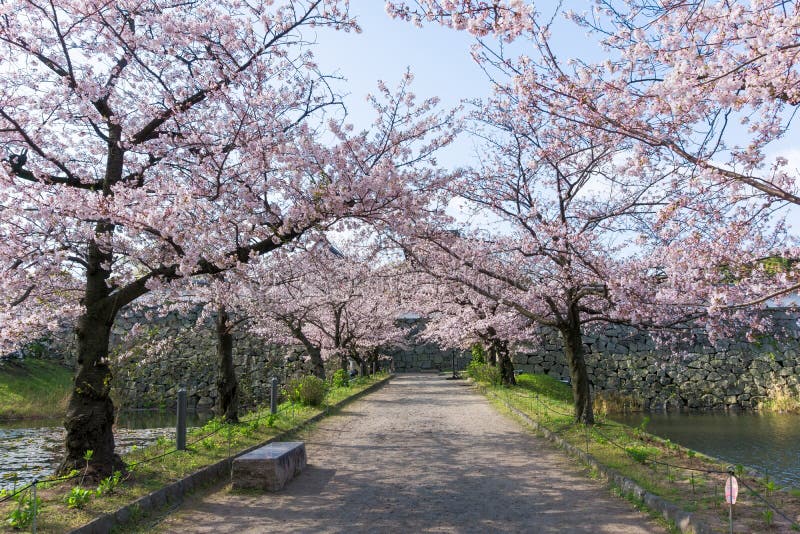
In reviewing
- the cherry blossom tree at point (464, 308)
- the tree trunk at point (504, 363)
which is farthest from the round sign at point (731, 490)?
the tree trunk at point (504, 363)

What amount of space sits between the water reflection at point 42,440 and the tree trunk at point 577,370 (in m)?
9.78

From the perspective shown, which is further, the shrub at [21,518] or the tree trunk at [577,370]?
the tree trunk at [577,370]

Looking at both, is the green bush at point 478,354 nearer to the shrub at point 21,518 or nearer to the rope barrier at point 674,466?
the rope barrier at point 674,466

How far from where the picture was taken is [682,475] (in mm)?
7105

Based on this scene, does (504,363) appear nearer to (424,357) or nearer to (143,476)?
(143,476)

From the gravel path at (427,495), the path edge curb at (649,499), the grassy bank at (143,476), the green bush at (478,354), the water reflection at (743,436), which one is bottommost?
the water reflection at (743,436)

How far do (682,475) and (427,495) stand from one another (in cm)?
316

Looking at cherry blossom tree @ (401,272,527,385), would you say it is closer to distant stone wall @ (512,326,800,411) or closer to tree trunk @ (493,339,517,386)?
tree trunk @ (493,339,517,386)

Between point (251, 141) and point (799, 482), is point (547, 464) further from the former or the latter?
point (251, 141)

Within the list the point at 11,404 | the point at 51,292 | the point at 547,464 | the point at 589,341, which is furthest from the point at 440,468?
the point at 589,341

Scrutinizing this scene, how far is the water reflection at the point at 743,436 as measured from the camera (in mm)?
12202

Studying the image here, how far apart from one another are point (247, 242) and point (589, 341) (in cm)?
2519

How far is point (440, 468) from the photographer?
8.46 meters

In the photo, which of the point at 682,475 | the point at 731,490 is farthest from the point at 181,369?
the point at 731,490
